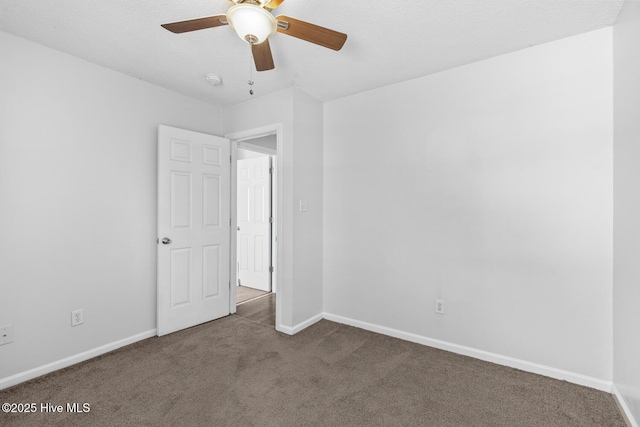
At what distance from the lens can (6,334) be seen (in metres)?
2.07

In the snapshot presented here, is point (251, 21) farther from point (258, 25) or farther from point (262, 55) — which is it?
point (262, 55)

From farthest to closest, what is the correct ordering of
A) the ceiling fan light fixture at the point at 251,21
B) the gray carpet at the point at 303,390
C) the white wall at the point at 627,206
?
the gray carpet at the point at 303,390 → the white wall at the point at 627,206 → the ceiling fan light fixture at the point at 251,21

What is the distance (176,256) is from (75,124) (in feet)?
4.57

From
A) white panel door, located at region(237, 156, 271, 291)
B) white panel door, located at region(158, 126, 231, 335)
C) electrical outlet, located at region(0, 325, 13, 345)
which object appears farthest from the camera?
white panel door, located at region(237, 156, 271, 291)

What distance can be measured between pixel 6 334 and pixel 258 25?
2.62 meters

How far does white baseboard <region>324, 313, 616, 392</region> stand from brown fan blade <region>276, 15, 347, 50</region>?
2484mm

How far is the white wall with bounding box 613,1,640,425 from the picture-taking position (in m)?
1.65

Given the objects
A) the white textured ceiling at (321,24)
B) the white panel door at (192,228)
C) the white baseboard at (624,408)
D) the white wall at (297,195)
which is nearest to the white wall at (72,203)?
the white panel door at (192,228)

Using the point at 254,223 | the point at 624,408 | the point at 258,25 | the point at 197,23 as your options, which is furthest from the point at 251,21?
the point at 254,223

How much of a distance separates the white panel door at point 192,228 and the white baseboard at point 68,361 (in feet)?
0.67

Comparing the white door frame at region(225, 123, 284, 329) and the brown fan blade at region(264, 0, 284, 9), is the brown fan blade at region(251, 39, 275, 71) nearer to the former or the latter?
the brown fan blade at region(264, 0, 284, 9)

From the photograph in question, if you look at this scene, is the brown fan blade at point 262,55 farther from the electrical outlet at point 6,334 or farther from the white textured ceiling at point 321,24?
the electrical outlet at point 6,334

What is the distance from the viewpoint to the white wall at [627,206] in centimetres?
165

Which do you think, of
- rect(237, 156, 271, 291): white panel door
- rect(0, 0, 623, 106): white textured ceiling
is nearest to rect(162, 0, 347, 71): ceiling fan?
rect(0, 0, 623, 106): white textured ceiling
